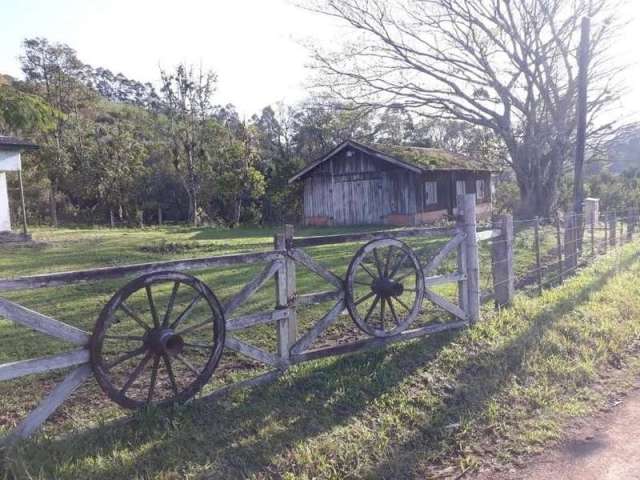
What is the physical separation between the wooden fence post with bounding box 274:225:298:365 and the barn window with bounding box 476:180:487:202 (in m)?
28.1

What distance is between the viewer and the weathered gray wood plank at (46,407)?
336 cm

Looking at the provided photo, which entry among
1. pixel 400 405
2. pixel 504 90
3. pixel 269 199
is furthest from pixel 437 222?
pixel 400 405

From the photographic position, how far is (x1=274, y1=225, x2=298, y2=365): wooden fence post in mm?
4641

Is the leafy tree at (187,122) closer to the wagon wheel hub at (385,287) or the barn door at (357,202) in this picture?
the barn door at (357,202)

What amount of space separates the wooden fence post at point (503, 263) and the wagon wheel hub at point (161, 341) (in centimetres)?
470

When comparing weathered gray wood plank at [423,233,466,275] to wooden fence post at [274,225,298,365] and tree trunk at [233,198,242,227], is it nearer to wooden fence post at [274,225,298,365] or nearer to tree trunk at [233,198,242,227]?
wooden fence post at [274,225,298,365]

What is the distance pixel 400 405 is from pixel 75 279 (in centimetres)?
265

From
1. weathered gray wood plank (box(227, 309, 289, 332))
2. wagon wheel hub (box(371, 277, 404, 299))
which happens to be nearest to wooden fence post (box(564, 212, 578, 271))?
wagon wheel hub (box(371, 277, 404, 299))

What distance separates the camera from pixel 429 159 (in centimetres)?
2775

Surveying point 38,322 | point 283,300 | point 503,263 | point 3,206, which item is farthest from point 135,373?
point 3,206

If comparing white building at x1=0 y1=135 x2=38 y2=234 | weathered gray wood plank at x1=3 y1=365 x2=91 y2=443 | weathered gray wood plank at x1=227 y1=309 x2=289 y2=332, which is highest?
white building at x1=0 y1=135 x2=38 y2=234

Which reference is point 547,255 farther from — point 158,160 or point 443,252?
point 158,160

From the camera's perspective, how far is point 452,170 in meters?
27.3

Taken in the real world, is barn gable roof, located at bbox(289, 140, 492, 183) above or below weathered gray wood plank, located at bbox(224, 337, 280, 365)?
above
